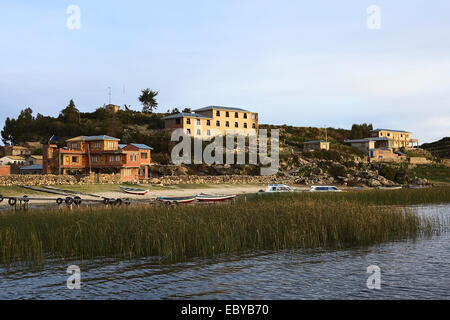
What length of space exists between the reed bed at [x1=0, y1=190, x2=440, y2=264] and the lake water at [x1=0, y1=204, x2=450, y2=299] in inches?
42.1

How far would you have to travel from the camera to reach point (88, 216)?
22.8 metres

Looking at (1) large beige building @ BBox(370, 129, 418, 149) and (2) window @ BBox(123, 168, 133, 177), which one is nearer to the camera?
(2) window @ BBox(123, 168, 133, 177)

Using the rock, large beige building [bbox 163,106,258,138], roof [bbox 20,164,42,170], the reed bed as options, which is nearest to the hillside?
the rock

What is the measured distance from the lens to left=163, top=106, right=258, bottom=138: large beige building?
305 feet

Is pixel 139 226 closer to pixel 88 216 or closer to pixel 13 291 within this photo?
pixel 88 216

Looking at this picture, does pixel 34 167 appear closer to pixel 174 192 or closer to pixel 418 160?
pixel 174 192

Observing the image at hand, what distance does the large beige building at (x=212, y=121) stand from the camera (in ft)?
305

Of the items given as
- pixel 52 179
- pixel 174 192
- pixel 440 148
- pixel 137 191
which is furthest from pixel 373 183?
pixel 440 148

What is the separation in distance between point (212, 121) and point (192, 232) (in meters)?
79.5

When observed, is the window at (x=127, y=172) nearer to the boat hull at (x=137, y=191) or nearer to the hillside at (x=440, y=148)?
the boat hull at (x=137, y=191)

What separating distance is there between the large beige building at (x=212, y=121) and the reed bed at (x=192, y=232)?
69.1 metres

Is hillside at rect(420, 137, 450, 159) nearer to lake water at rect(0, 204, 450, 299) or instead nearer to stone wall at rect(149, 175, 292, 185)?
stone wall at rect(149, 175, 292, 185)

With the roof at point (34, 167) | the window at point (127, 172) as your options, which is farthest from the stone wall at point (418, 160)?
the roof at point (34, 167)
